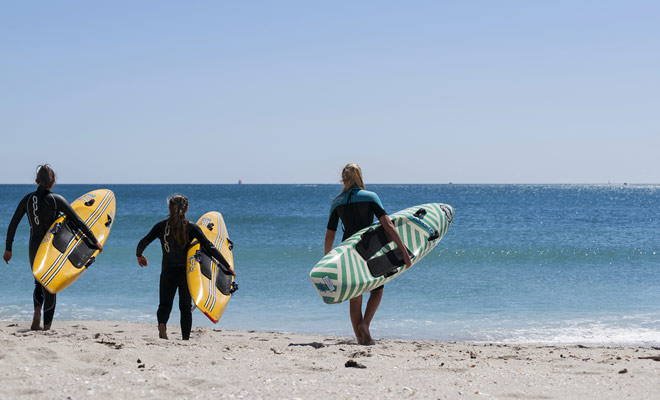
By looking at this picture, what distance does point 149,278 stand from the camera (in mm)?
11438

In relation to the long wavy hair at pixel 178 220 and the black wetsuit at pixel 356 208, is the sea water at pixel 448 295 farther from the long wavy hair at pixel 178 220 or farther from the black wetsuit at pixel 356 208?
the long wavy hair at pixel 178 220

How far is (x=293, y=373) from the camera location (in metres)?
3.94

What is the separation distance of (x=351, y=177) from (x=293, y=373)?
77.2 inches

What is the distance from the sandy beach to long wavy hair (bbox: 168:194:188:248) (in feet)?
2.81

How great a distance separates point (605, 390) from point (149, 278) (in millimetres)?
9225

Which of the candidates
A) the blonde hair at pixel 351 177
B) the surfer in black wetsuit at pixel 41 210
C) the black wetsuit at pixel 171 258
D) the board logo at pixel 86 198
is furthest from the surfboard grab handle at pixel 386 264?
the board logo at pixel 86 198

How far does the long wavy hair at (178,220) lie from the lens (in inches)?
199

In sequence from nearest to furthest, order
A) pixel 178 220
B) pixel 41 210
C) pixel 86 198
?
pixel 178 220
pixel 41 210
pixel 86 198

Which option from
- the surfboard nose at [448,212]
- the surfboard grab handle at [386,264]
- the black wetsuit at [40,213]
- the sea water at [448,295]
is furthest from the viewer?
the sea water at [448,295]

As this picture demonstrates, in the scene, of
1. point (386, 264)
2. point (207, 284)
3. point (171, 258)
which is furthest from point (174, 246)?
point (386, 264)

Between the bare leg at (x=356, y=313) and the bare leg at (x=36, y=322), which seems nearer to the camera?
the bare leg at (x=356, y=313)

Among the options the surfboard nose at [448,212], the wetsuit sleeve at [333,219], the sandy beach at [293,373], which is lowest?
the sandy beach at [293,373]

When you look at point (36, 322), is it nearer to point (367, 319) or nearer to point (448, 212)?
point (367, 319)

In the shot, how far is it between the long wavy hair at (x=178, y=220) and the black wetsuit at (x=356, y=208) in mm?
1217
